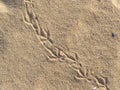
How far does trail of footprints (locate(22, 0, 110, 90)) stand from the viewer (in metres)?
2.65

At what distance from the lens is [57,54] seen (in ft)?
8.75

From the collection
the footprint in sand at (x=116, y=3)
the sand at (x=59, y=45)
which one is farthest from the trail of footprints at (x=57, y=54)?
the footprint in sand at (x=116, y=3)

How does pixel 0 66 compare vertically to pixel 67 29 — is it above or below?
below

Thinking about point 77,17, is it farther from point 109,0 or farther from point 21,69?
point 21,69

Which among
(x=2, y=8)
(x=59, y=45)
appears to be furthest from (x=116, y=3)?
(x=2, y=8)

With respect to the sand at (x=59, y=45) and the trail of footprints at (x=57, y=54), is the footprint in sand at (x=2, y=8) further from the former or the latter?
the trail of footprints at (x=57, y=54)

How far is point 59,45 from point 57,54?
0.34 ft

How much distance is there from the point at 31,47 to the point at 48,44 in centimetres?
19

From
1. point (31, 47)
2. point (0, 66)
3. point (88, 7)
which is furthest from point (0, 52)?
point (88, 7)

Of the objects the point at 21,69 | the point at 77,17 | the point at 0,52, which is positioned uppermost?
the point at 77,17

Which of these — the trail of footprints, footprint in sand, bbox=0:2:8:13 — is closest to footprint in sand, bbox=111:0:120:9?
the trail of footprints

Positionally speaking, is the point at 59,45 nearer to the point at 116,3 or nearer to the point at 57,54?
the point at 57,54

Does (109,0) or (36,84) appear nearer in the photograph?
(36,84)

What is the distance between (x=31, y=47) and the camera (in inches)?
103
